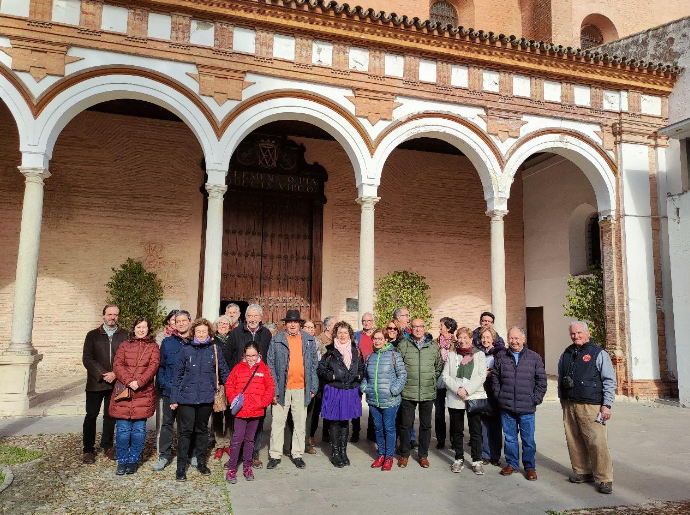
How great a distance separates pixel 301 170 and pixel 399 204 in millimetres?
2741

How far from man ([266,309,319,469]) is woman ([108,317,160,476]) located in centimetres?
119

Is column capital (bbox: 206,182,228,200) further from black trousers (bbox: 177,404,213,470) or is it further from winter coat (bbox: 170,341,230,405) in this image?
black trousers (bbox: 177,404,213,470)

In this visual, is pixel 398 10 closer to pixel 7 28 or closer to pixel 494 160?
pixel 494 160

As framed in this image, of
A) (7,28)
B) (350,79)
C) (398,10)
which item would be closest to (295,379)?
(350,79)

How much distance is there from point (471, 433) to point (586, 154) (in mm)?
7908

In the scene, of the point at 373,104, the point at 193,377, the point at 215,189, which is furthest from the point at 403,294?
the point at 193,377

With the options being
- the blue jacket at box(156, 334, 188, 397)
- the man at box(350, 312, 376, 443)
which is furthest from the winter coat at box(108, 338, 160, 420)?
the man at box(350, 312, 376, 443)

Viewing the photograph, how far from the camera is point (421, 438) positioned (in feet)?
18.2

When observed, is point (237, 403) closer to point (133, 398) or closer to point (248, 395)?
point (248, 395)

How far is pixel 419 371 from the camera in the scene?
5434 mm

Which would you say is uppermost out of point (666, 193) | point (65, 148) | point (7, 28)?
point (7, 28)

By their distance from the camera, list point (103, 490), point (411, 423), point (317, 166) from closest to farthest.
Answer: point (103, 490)
point (411, 423)
point (317, 166)

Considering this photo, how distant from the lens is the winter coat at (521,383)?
5.22 meters

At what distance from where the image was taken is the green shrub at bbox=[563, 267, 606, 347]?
37.5 ft
